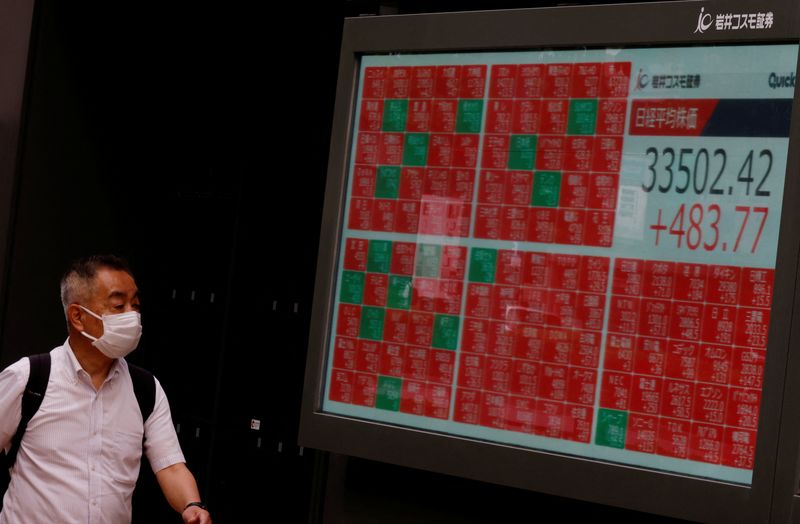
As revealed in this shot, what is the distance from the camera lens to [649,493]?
318 centimetres

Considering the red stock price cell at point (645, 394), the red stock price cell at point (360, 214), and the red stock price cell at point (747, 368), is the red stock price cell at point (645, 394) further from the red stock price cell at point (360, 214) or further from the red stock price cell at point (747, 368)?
the red stock price cell at point (360, 214)

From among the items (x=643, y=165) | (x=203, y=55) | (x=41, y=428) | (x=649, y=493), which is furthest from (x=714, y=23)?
(x=203, y=55)

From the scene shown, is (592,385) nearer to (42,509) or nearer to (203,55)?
(42,509)

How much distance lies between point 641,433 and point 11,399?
197 cm

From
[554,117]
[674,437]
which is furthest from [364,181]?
[674,437]

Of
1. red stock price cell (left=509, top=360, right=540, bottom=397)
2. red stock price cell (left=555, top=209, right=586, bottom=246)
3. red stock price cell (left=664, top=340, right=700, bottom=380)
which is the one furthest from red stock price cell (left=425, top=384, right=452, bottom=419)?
red stock price cell (left=664, top=340, right=700, bottom=380)

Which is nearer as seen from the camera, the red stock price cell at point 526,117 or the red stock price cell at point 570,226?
the red stock price cell at point 570,226

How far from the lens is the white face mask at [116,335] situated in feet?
10.3

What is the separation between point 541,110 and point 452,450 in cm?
123

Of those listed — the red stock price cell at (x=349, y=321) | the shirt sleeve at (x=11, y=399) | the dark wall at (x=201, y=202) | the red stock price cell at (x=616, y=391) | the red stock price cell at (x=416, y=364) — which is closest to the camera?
the shirt sleeve at (x=11, y=399)

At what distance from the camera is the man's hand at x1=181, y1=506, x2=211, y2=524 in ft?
9.97

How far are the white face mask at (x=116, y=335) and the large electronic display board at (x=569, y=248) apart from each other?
810 mm

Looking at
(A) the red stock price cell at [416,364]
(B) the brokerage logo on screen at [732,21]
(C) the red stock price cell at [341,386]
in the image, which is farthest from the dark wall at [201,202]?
(B) the brokerage logo on screen at [732,21]

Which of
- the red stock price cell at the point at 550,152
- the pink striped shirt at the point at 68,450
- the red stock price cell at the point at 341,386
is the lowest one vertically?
the pink striped shirt at the point at 68,450
